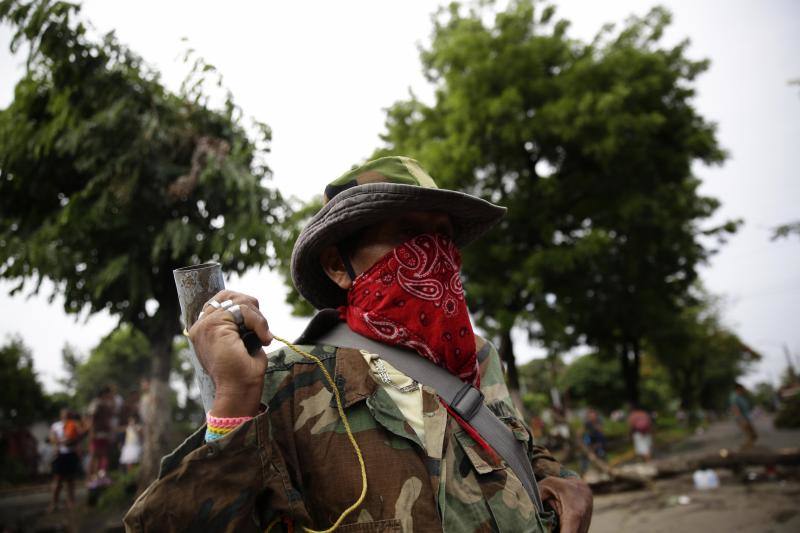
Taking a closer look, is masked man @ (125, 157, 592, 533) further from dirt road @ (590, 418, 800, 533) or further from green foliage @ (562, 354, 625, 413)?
green foliage @ (562, 354, 625, 413)

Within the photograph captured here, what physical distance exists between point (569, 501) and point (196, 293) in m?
1.46

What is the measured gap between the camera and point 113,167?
19.5 ft

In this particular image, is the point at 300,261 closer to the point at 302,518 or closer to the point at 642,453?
the point at 302,518

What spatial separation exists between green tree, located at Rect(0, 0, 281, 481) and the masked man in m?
4.40

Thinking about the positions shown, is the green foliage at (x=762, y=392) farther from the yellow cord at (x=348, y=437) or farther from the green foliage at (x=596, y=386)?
the yellow cord at (x=348, y=437)

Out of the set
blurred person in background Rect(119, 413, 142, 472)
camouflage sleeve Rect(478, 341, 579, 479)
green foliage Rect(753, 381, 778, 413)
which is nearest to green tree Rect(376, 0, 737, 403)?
blurred person in background Rect(119, 413, 142, 472)

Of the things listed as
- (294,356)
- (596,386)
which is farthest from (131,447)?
(596,386)

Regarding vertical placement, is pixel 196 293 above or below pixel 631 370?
above

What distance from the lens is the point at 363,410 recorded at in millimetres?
1475

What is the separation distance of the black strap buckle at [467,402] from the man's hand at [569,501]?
45 cm

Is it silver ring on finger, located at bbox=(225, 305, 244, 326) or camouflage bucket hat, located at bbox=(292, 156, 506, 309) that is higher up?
camouflage bucket hat, located at bbox=(292, 156, 506, 309)

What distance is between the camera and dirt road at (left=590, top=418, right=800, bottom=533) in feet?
20.8

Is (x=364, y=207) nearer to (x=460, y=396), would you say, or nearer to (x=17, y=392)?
(x=460, y=396)

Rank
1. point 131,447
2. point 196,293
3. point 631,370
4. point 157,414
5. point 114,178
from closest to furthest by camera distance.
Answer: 1. point 196,293
2. point 114,178
3. point 157,414
4. point 131,447
5. point 631,370
